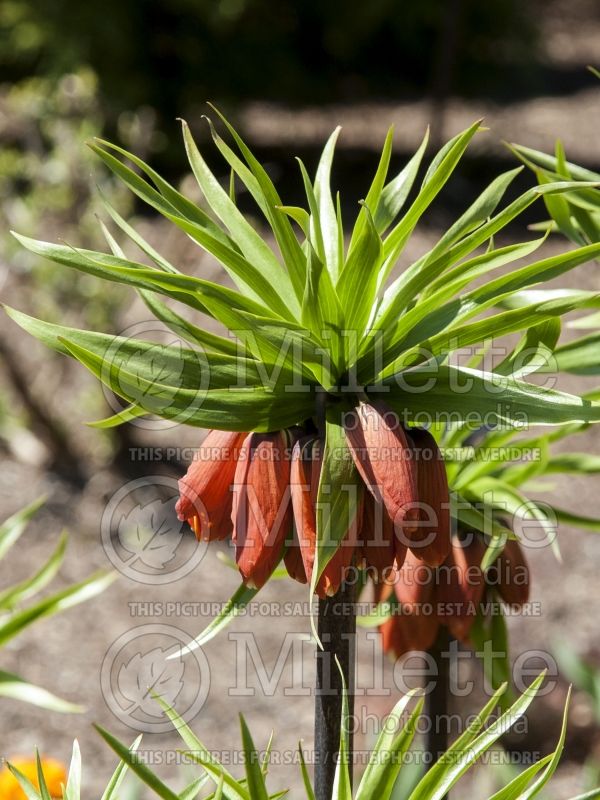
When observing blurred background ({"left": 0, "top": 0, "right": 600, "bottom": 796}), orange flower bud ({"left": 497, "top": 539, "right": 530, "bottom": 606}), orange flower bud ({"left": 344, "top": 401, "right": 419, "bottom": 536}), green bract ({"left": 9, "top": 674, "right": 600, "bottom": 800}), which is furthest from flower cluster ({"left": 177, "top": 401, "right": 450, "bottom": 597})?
blurred background ({"left": 0, "top": 0, "right": 600, "bottom": 796})

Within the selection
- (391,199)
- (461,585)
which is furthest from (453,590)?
(391,199)

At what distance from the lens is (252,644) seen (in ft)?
10.3

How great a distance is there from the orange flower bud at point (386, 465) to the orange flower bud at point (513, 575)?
0.96 ft

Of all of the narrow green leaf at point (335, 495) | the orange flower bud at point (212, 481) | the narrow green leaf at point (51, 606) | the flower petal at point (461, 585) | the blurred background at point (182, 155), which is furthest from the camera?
the blurred background at point (182, 155)

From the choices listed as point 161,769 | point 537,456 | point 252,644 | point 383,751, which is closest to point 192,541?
point 252,644

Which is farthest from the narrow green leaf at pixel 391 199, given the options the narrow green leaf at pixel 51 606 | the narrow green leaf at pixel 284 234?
the narrow green leaf at pixel 51 606

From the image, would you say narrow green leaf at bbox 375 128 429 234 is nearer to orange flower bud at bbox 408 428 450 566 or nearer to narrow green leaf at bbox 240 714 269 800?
orange flower bud at bbox 408 428 450 566

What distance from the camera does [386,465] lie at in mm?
730

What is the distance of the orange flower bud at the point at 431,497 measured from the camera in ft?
2.52

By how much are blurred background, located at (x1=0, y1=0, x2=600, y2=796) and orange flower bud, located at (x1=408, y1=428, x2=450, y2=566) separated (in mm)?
420

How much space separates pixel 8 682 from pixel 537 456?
2.19 feet

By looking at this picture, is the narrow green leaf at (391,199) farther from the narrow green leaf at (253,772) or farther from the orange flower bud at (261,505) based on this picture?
the narrow green leaf at (253,772)

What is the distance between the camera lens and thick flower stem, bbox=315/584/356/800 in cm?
80

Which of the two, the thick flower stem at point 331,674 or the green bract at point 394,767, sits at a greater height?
the thick flower stem at point 331,674
